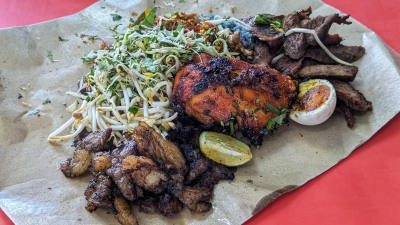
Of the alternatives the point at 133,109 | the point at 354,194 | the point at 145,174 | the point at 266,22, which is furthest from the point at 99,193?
the point at 266,22

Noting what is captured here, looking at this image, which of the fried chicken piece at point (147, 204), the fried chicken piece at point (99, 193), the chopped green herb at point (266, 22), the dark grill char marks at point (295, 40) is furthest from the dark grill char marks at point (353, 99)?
the fried chicken piece at point (99, 193)

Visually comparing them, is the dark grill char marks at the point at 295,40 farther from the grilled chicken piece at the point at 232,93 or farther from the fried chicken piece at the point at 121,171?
the fried chicken piece at the point at 121,171

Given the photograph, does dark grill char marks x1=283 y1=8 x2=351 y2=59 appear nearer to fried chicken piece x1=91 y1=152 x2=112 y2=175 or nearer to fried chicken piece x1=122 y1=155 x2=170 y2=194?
fried chicken piece x1=122 y1=155 x2=170 y2=194

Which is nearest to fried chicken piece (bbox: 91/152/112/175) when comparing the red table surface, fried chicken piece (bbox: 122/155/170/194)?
fried chicken piece (bbox: 122/155/170/194)

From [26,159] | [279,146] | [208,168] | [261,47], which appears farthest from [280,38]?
[26,159]

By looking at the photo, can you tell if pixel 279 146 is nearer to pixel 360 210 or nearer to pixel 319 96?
pixel 319 96

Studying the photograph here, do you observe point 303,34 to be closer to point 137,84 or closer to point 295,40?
point 295,40
